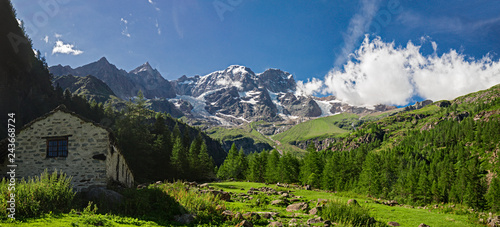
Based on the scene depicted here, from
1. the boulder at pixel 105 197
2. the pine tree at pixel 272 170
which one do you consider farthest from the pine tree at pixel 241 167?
the boulder at pixel 105 197

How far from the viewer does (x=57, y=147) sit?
20500 mm

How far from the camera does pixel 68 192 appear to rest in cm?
1509

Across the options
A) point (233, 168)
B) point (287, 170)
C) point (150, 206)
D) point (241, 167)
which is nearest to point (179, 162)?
point (233, 168)

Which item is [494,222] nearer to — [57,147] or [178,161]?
[57,147]

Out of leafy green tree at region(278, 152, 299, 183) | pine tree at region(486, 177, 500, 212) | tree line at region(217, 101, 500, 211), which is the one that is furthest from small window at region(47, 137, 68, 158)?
pine tree at region(486, 177, 500, 212)

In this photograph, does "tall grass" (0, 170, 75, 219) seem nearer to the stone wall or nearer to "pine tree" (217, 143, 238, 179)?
the stone wall

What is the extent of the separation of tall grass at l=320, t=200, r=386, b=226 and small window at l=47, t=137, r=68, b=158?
22031mm

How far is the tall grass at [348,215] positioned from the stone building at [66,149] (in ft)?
60.4

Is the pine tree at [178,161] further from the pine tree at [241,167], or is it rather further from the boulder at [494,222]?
the boulder at [494,222]

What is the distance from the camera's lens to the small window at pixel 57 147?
2042cm

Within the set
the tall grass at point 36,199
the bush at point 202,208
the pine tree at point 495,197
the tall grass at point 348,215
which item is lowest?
the pine tree at point 495,197

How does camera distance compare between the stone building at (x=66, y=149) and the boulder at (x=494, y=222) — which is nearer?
the boulder at (x=494, y=222)

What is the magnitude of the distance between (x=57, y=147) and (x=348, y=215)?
24136mm

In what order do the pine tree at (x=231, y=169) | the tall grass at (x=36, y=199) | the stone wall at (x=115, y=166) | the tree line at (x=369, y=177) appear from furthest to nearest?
the pine tree at (x=231, y=169), the tree line at (x=369, y=177), the stone wall at (x=115, y=166), the tall grass at (x=36, y=199)
